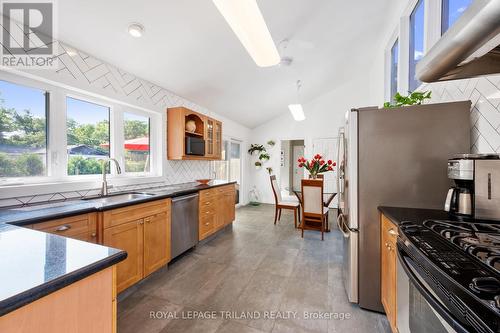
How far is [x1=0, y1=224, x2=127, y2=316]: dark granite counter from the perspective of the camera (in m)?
0.56

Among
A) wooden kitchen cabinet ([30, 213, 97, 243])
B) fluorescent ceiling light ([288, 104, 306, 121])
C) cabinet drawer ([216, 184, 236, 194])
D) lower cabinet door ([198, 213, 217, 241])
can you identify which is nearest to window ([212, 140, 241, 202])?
cabinet drawer ([216, 184, 236, 194])

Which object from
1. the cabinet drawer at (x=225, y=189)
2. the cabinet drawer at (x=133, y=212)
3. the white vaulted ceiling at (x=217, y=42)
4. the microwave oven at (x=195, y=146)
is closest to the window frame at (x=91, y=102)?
the white vaulted ceiling at (x=217, y=42)

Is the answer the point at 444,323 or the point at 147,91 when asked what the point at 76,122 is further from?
the point at 444,323

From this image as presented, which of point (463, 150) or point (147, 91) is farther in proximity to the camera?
point (147, 91)

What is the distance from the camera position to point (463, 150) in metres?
1.53

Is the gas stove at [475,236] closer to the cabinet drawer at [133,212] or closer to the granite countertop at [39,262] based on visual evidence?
the granite countertop at [39,262]

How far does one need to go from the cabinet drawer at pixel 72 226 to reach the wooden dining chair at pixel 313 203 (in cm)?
276

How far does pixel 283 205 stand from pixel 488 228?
304cm

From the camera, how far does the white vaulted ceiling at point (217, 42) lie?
1.92 meters

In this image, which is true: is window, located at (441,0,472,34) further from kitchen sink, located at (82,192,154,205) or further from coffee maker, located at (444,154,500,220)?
kitchen sink, located at (82,192,154,205)

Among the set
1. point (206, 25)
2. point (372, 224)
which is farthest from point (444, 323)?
point (206, 25)

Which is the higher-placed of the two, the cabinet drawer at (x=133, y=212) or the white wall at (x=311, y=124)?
the white wall at (x=311, y=124)

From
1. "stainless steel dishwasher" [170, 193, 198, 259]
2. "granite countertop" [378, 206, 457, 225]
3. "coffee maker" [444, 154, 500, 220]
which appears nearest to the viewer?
"coffee maker" [444, 154, 500, 220]

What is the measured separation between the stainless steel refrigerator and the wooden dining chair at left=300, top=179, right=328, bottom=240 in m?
1.49
